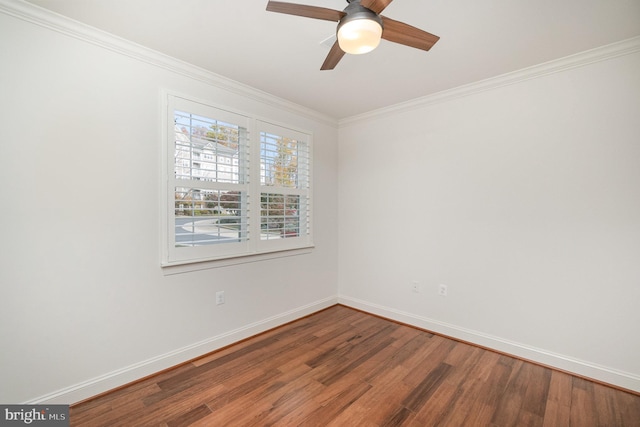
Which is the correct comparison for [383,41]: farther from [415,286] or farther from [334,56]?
[415,286]

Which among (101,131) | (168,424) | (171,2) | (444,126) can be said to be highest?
(171,2)

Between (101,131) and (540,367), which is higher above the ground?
(101,131)

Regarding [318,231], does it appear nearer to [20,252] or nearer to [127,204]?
[127,204]

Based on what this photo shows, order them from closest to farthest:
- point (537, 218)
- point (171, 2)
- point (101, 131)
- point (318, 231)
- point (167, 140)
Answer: point (171, 2), point (101, 131), point (167, 140), point (537, 218), point (318, 231)

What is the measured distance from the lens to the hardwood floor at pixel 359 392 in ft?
6.00

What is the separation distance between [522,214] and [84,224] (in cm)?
362

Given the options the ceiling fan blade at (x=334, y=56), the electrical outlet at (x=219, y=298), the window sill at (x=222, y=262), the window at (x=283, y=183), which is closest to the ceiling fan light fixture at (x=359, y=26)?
the ceiling fan blade at (x=334, y=56)

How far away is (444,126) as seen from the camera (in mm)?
3080

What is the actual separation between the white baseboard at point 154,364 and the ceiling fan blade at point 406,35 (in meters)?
2.84

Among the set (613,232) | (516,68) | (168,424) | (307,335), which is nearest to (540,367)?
(613,232)

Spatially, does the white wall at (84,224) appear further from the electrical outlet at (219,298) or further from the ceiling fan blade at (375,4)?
the ceiling fan blade at (375,4)

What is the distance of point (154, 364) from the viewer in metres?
2.30

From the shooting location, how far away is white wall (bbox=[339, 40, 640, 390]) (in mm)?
2199

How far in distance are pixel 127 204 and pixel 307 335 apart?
2.14m
